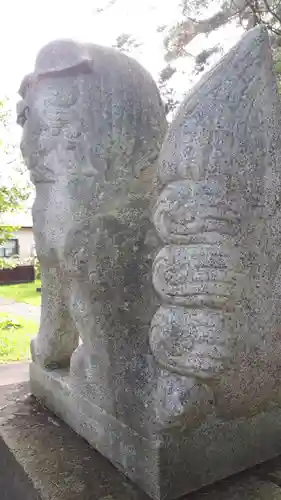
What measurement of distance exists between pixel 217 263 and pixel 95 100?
53 cm

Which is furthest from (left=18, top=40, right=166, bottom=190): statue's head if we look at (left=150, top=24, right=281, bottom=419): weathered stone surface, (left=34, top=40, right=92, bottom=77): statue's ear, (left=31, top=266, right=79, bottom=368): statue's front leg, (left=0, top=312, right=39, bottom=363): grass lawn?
(left=0, top=312, right=39, bottom=363): grass lawn

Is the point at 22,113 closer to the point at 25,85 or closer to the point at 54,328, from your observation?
the point at 25,85

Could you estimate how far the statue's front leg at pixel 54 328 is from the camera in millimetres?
1454

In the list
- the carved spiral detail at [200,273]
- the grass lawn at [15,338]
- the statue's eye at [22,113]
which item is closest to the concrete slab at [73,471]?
the carved spiral detail at [200,273]

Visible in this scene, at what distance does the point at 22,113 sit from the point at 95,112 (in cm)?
27

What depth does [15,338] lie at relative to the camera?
18.1 feet

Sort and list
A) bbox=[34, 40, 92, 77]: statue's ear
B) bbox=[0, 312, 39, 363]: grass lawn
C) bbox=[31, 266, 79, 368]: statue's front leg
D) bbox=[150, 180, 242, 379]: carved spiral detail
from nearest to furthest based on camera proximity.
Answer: bbox=[150, 180, 242, 379]: carved spiral detail → bbox=[34, 40, 92, 77]: statue's ear → bbox=[31, 266, 79, 368]: statue's front leg → bbox=[0, 312, 39, 363]: grass lawn

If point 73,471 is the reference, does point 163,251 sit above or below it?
above

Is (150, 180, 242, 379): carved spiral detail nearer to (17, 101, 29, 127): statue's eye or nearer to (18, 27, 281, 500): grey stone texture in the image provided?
(18, 27, 281, 500): grey stone texture

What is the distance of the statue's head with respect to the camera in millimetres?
1186

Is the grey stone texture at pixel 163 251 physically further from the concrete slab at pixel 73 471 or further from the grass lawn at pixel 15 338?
the grass lawn at pixel 15 338

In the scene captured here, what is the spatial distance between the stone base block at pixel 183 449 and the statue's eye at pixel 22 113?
766mm

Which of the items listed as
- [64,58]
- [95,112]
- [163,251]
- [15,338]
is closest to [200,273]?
[163,251]

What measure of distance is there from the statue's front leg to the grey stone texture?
32 millimetres
